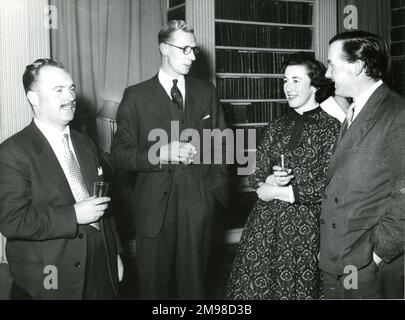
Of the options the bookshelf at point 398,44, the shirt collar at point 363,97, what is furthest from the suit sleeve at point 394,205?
the bookshelf at point 398,44

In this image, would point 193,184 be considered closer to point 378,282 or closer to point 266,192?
point 266,192

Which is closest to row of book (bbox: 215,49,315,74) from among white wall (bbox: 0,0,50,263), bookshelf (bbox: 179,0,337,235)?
bookshelf (bbox: 179,0,337,235)

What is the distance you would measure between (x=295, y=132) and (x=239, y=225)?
2.45 metres

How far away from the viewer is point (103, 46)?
4.66m

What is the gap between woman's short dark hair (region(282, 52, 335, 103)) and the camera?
2426 millimetres

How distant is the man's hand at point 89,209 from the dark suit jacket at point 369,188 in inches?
37.8

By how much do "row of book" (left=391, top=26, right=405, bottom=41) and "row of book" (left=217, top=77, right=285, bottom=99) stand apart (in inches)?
70.4

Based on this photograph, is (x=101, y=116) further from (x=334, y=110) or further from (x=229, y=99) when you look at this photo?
(x=334, y=110)

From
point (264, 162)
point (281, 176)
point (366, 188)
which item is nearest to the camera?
point (366, 188)

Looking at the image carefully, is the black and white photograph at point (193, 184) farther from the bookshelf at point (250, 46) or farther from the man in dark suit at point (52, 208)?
the bookshelf at point (250, 46)

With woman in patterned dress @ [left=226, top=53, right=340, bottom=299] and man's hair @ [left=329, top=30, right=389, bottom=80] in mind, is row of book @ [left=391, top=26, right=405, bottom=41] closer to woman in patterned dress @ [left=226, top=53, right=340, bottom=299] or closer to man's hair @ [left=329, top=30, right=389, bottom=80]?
woman in patterned dress @ [left=226, top=53, right=340, bottom=299]

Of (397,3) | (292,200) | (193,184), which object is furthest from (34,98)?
(397,3)

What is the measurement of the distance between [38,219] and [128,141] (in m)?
0.90

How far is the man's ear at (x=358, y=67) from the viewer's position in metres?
1.94
